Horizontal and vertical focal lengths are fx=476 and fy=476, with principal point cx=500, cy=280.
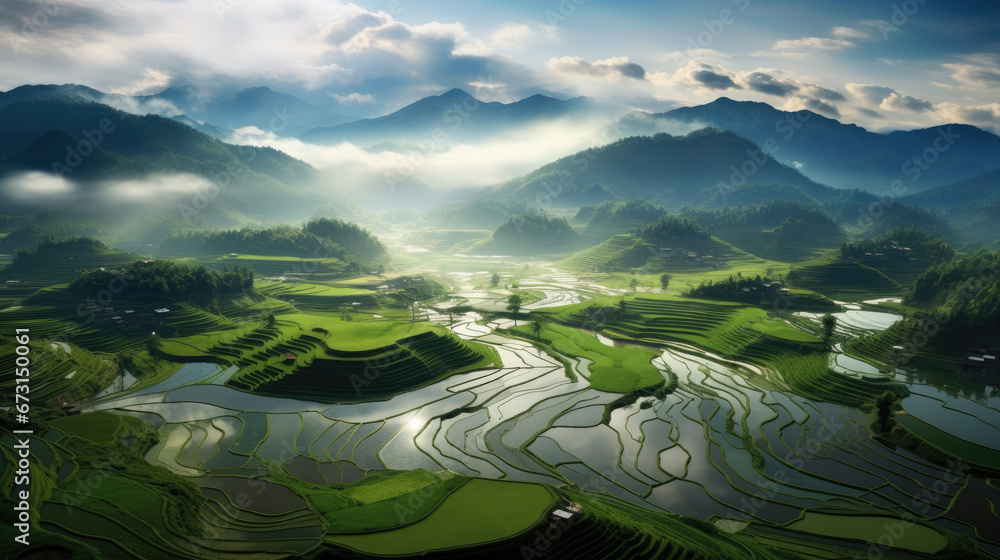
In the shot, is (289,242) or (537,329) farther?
(289,242)

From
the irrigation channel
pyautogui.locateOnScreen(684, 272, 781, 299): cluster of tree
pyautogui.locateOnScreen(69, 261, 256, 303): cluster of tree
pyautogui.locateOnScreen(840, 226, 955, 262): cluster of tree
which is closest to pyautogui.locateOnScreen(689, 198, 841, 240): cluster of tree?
pyautogui.locateOnScreen(840, 226, 955, 262): cluster of tree

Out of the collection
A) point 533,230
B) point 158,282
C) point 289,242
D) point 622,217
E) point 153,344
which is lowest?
point 153,344

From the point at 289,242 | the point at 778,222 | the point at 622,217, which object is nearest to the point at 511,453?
the point at 289,242

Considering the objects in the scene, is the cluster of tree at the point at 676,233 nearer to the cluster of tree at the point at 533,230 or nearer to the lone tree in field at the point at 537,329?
the cluster of tree at the point at 533,230

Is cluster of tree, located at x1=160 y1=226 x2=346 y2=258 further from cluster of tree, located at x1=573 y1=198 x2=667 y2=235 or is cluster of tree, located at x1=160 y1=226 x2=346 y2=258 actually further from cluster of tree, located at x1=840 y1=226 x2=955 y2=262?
cluster of tree, located at x1=840 y1=226 x2=955 y2=262

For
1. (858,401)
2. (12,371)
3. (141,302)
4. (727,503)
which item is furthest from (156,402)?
(858,401)

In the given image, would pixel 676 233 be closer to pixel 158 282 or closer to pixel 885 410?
pixel 885 410

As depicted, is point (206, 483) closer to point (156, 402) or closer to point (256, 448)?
point (256, 448)
